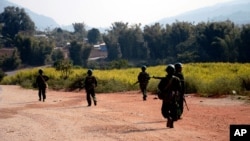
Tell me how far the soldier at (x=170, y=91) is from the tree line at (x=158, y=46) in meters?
52.7

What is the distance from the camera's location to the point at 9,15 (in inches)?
4914

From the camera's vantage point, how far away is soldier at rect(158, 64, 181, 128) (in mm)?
10734

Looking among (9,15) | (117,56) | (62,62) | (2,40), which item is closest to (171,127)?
(62,62)

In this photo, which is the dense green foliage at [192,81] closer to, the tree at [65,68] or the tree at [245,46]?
the tree at [65,68]

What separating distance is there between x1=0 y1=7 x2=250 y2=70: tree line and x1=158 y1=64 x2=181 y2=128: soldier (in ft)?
173

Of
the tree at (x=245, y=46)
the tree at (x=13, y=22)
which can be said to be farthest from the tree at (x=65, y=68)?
the tree at (x=13, y=22)

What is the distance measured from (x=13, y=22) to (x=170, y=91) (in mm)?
119483

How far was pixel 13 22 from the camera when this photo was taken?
12400cm

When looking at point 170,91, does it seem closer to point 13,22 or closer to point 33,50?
point 33,50

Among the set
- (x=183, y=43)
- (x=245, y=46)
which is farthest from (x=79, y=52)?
(x=245, y=46)

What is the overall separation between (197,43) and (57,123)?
213 feet

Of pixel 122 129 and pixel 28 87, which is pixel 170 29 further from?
pixel 122 129

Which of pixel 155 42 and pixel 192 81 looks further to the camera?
pixel 155 42

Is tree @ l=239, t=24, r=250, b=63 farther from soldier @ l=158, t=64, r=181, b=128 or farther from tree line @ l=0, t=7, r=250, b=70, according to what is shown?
soldier @ l=158, t=64, r=181, b=128
